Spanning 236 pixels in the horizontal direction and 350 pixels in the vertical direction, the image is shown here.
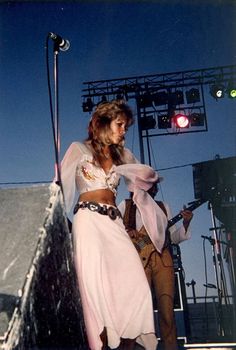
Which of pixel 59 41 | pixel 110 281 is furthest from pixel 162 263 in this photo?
pixel 59 41

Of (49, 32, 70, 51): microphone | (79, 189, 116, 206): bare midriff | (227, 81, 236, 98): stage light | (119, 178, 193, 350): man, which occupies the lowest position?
(119, 178, 193, 350): man

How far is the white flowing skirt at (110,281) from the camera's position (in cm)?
153

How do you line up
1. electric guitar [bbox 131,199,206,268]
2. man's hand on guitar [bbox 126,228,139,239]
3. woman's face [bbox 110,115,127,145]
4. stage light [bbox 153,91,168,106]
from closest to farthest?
woman's face [bbox 110,115,127,145] < electric guitar [bbox 131,199,206,268] < man's hand on guitar [bbox 126,228,139,239] < stage light [bbox 153,91,168,106]

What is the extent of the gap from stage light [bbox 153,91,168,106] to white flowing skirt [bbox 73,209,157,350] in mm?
4340

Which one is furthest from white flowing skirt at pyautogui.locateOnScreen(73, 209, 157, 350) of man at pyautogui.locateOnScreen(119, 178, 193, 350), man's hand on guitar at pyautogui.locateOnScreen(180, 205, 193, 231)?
man's hand on guitar at pyautogui.locateOnScreen(180, 205, 193, 231)

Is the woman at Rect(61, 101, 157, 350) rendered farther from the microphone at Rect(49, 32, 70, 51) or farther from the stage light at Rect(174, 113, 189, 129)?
the stage light at Rect(174, 113, 189, 129)

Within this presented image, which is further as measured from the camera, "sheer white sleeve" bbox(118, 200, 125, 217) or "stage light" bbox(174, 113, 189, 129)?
"stage light" bbox(174, 113, 189, 129)

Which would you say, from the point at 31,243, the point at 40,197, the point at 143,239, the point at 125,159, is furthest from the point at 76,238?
the point at 143,239

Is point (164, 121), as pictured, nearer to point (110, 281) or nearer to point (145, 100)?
point (145, 100)

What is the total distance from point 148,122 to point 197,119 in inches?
30.3

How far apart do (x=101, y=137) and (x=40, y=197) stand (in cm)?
105

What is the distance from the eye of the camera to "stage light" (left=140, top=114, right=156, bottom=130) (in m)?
5.88

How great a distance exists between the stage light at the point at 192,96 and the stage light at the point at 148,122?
621 millimetres

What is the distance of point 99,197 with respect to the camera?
5.67ft
